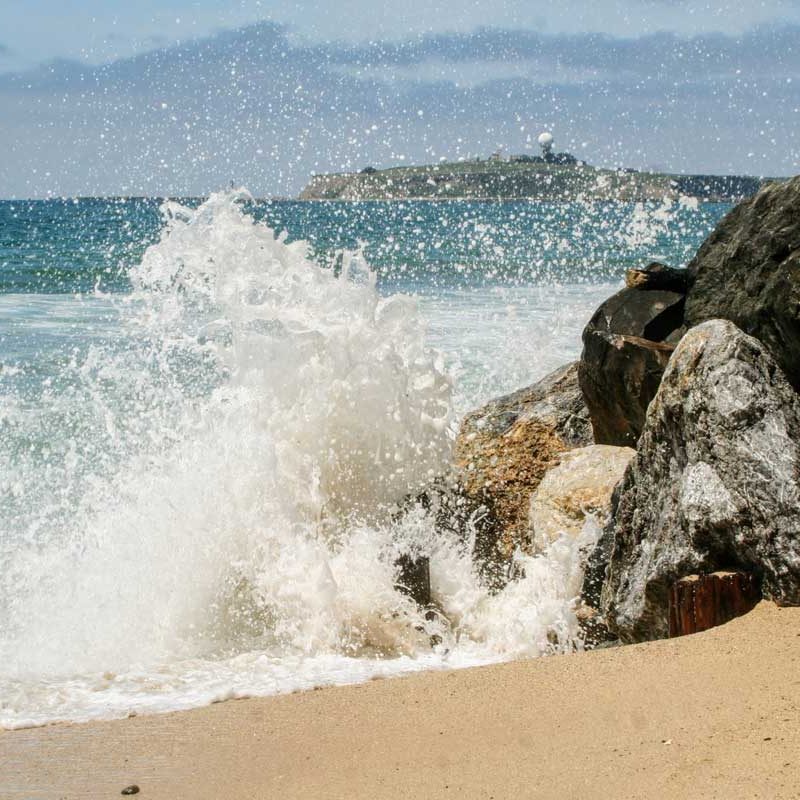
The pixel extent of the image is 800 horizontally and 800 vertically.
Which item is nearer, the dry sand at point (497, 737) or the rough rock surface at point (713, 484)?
the dry sand at point (497, 737)

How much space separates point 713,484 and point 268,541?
7.28 ft

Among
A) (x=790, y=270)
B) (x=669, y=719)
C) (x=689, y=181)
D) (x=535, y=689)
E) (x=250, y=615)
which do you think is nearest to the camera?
(x=669, y=719)

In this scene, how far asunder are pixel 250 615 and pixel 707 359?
2.32m

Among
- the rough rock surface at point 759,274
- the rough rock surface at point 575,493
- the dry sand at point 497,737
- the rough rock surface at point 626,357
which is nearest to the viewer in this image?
the dry sand at point 497,737

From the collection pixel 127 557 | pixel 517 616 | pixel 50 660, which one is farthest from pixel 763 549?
pixel 127 557

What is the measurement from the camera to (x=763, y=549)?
3.45 metres

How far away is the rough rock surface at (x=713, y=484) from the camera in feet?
11.4

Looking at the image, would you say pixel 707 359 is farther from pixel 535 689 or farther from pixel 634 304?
pixel 634 304

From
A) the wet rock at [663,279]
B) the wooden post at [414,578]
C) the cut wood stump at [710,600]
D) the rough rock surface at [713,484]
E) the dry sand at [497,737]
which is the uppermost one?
the wet rock at [663,279]

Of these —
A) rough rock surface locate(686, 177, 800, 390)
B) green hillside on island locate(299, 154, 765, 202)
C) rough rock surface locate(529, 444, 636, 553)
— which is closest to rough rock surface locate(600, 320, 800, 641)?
rough rock surface locate(686, 177, 800, 390)

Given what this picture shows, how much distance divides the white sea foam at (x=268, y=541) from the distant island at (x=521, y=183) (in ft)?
257

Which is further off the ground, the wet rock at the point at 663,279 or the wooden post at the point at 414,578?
the wet rock at the point at 663,279

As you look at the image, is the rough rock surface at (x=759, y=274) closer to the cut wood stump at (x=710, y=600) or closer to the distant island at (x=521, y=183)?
the cut wood stump at (x=710, y=600)

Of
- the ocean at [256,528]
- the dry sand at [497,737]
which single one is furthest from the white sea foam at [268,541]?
the dry sand at [497,737]
